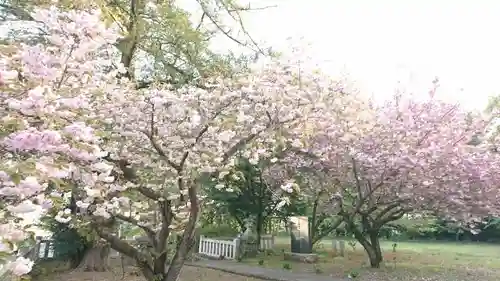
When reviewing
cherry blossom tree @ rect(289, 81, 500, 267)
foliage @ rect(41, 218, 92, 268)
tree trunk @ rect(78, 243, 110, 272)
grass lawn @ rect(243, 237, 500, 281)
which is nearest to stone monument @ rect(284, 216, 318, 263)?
grass lawn @ rect(243, 237, 500, 281)

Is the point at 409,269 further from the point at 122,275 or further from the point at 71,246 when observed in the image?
the point at 71,246

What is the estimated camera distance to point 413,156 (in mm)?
10320

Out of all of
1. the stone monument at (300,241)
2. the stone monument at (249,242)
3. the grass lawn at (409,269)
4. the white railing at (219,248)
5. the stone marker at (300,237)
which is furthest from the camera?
the stone monument at (249,242)

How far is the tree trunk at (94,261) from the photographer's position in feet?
40.2

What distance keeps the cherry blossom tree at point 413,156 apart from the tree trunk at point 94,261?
19.0 ft

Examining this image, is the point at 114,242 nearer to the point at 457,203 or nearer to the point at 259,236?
the point at 457,203

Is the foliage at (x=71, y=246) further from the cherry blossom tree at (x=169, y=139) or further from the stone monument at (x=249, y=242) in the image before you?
the cherry blossom tree at (x=169, y=139)

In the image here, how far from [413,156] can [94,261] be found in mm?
7950

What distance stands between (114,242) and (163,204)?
2.60 feet

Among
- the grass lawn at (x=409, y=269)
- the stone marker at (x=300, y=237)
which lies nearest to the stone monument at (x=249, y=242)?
the grass lawn at (x=409, y=269)

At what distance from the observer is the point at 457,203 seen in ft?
37.0

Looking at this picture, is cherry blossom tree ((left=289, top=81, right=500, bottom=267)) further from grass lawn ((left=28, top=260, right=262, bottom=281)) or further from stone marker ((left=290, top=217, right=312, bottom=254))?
grass lawn ((left=28, top=260, right=262, bottom=281))

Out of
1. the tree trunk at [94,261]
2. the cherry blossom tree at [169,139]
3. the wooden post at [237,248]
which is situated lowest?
the tree trunk at [94,261]

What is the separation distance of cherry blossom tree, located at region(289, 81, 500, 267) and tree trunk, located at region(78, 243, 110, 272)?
5.80m
